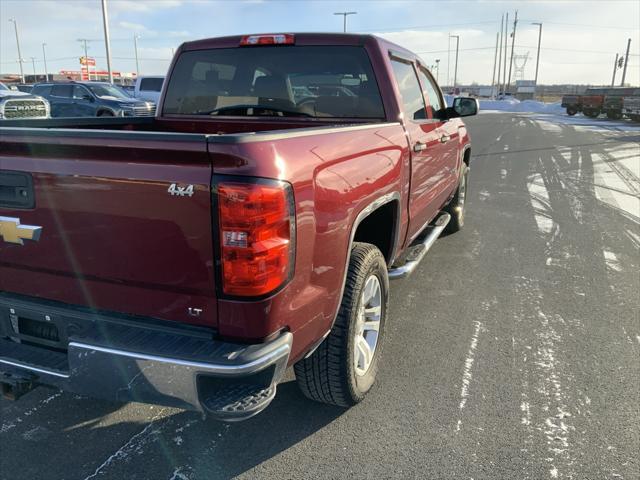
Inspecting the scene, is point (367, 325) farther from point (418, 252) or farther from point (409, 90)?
point (409, 90)

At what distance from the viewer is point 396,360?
138 inches

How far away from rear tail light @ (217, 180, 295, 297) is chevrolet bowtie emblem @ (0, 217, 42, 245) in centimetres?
91

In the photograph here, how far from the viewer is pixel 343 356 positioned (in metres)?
2.67

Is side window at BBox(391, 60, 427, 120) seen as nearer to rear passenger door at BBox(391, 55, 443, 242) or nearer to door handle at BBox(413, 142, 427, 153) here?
rear passenger door at BBox(391, 55, 443, 242)

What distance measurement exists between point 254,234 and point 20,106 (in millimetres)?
15769

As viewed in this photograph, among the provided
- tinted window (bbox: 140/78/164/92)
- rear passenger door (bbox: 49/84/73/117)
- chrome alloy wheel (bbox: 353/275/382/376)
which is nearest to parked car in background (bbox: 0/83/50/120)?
rear passenger door (bbox: 49/84/73/117)

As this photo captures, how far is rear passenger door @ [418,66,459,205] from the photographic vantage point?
4.53 metres

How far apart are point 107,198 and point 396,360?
Result: 7.34 ft

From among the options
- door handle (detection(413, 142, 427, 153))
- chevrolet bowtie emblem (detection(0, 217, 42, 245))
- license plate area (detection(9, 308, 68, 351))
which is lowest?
license plate area (detection(9, 308, 68, 351))

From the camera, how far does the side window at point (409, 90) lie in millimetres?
3756

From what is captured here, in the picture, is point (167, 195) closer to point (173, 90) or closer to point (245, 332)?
point (245, 332)

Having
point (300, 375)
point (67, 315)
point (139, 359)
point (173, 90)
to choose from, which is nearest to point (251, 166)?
point (139, 359)

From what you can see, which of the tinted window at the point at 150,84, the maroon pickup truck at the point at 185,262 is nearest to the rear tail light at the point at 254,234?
the maroon pickup truck at the point at 185,262

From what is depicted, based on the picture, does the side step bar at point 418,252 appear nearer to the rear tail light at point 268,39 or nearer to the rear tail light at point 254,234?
the rear tail light at point 254,234
